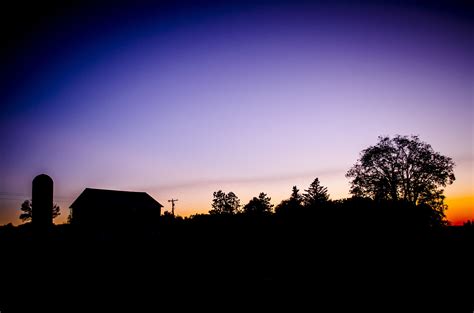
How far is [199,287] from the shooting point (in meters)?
7.39

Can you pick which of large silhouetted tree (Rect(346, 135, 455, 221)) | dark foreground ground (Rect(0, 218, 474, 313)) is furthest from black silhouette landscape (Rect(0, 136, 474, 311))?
large silhouetted tree (Rect(346, 135, 455, 221))

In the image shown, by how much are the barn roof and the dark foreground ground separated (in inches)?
1687

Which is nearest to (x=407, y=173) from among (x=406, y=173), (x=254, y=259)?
(x=406, y=173)

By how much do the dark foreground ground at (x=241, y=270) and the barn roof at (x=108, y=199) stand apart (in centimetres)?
4286

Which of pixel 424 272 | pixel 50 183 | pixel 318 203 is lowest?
pixel 424 272

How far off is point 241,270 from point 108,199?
46.6m

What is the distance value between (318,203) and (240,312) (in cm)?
540

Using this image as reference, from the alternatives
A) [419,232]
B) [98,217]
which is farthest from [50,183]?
[98,217]

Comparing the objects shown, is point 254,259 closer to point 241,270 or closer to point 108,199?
point 241,270

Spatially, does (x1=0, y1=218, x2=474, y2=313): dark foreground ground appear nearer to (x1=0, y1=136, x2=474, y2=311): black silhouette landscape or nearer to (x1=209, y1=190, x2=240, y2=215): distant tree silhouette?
(x1=0, y1=136, x2=474, y2=311): black silhouette landscape

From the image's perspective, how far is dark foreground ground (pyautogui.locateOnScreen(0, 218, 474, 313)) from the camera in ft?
22.2

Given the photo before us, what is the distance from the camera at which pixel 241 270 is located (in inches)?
329

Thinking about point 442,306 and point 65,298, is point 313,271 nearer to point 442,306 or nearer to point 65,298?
point 442,306

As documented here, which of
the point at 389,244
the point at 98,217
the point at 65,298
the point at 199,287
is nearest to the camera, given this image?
the point at 65,298
